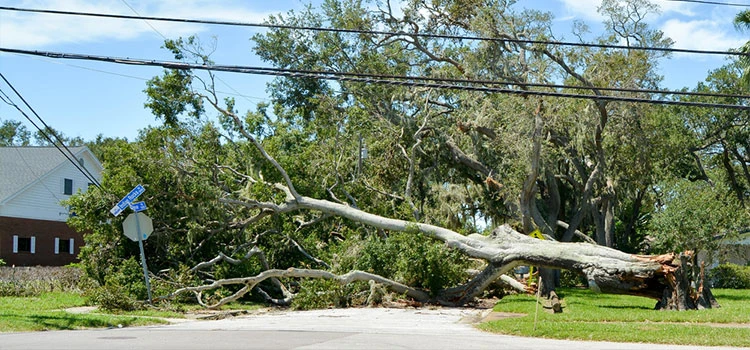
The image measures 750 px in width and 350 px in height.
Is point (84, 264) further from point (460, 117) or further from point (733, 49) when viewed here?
point (733, 49)

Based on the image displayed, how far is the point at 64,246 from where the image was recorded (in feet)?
143

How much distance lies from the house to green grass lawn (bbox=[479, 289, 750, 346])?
2707 centimetres

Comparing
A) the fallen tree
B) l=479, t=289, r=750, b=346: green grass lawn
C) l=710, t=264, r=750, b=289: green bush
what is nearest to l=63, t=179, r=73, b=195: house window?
the fallen tree

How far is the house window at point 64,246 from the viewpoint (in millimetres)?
42781

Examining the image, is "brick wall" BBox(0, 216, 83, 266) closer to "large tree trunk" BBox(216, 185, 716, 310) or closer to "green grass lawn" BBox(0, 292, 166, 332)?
"large tree trunk" BBox(216, 185, 716, 310)

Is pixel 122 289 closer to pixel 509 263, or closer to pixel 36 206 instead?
pixel 509 263

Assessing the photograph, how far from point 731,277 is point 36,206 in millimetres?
33026

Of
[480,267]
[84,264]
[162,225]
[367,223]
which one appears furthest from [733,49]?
[84,264]

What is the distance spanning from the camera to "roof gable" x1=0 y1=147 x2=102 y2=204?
130ft

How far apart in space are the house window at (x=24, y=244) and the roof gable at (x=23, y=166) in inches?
96.7

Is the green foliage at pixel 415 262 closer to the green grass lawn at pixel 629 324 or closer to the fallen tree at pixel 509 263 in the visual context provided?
the fallen tree at pixel 509 263

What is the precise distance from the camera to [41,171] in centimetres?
4184

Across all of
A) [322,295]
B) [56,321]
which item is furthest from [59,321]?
[322,295]

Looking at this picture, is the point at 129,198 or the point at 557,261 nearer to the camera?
the point at 129,198
